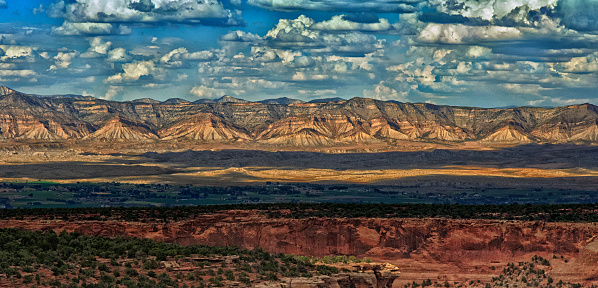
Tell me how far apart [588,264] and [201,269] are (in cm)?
2340

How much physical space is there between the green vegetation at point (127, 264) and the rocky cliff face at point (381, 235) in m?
12.4

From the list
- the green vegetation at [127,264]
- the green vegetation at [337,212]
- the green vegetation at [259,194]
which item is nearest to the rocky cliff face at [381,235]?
the green vegetation at [337,212]

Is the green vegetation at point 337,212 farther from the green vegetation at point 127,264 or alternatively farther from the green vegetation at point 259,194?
the green vegetation at point 259,194

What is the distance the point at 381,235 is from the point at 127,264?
24.7 m

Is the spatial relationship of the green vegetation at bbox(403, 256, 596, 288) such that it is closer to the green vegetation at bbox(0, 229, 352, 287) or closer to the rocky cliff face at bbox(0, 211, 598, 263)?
the rocky cliff face at bbox(0, 211, 598, 263)

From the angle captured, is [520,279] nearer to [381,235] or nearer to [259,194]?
[381,235]

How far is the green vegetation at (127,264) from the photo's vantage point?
28798mm

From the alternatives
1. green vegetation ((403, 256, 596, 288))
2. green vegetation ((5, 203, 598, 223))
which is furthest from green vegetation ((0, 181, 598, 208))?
green vegetation ((403, 256, 596, 288))

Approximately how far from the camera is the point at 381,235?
53031mm

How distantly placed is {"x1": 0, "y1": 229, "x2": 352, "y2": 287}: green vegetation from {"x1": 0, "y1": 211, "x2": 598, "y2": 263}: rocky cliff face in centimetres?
1236

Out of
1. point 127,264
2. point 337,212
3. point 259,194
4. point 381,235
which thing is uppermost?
point 127,264

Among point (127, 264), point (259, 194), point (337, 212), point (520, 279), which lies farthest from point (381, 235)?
point (259, 194)

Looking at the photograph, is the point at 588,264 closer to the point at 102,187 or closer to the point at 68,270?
the point at 68,270

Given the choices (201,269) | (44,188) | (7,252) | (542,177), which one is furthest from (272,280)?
(542,177)
